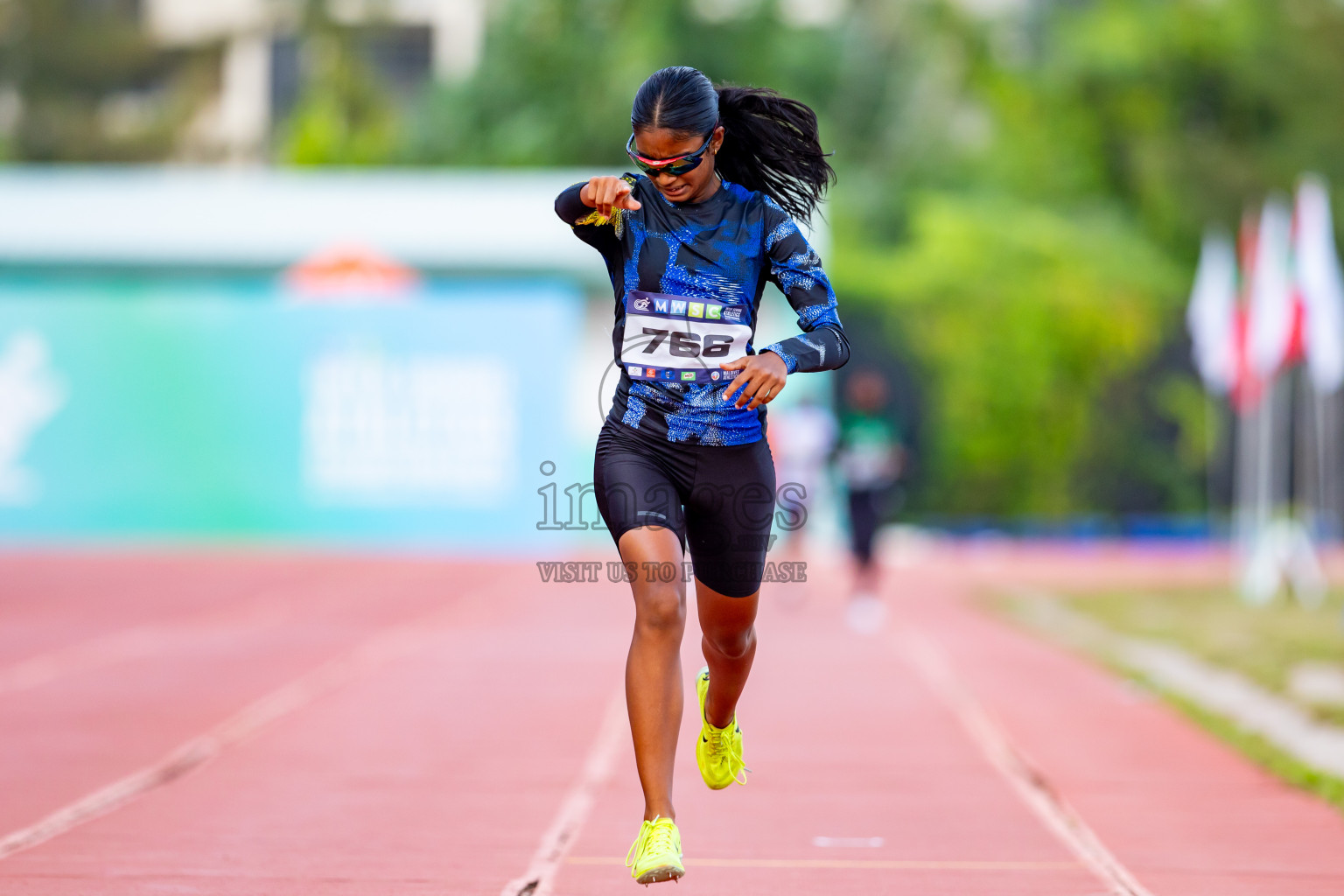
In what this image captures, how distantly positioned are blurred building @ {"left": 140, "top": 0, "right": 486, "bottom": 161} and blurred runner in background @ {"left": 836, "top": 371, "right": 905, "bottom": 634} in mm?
42132

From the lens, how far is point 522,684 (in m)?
10.0

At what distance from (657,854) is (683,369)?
1.30 meters

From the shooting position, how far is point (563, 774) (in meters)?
7.15

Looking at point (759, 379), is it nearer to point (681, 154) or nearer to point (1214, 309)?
point (681, 154)

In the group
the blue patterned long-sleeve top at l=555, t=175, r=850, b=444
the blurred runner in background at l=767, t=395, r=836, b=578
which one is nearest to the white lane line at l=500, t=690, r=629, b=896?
the blue patterned long-sleeve top at l=555, t=175, r=850, b=444

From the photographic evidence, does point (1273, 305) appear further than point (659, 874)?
Yes

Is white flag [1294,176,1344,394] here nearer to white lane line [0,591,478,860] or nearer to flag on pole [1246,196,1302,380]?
flag on pole [1246,196,1302,380]

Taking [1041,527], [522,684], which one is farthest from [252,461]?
[522,684]

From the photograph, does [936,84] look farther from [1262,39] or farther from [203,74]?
[203,74]

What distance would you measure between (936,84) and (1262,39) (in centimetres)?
969

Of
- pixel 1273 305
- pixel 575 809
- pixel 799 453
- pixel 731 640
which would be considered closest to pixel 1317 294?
pixel 1273 305

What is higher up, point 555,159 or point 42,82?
point 42,82

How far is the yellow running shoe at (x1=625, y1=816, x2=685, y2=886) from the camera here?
4.41m

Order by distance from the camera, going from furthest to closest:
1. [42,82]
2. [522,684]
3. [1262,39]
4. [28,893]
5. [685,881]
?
[42,82] → [1262,39] → [522,684] → [685,881] → [28,893]
